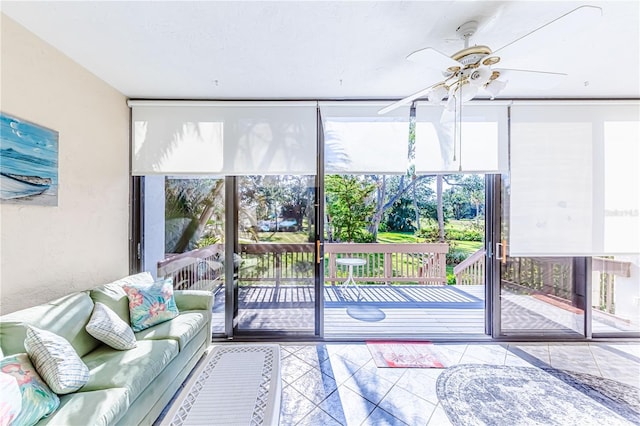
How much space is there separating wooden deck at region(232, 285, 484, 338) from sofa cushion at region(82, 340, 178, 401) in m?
1.20

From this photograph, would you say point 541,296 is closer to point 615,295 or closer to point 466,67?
point 615,295

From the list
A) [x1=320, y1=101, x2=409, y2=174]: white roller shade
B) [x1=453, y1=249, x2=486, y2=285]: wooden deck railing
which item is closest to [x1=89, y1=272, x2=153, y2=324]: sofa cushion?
[x1=320, y1=101, x2=409, y2=174]: white roller shade

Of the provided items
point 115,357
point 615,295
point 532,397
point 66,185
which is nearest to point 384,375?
point 532,397

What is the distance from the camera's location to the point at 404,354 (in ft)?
9.26

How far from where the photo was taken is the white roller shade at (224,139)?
3004 mm

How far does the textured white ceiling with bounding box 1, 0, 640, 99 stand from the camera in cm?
170

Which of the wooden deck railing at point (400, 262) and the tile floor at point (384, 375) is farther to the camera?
the wooden deck railing at point (400, 262)

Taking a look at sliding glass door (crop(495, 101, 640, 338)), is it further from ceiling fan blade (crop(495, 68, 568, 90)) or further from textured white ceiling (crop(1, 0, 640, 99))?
ceiling fan blade (crop(495, 68, 568, 90))

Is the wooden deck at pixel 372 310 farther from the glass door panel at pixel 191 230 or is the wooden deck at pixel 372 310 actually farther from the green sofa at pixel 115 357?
the green sofa at pixel 115 357

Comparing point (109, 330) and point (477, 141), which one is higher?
point (477, 141)

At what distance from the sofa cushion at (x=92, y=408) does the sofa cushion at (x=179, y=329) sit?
0.65 m

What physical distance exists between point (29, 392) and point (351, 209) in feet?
12.9

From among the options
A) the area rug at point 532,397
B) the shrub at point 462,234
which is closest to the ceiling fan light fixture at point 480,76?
the area rug at point 532,397

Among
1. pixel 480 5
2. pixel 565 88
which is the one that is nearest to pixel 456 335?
pixel 565 88
